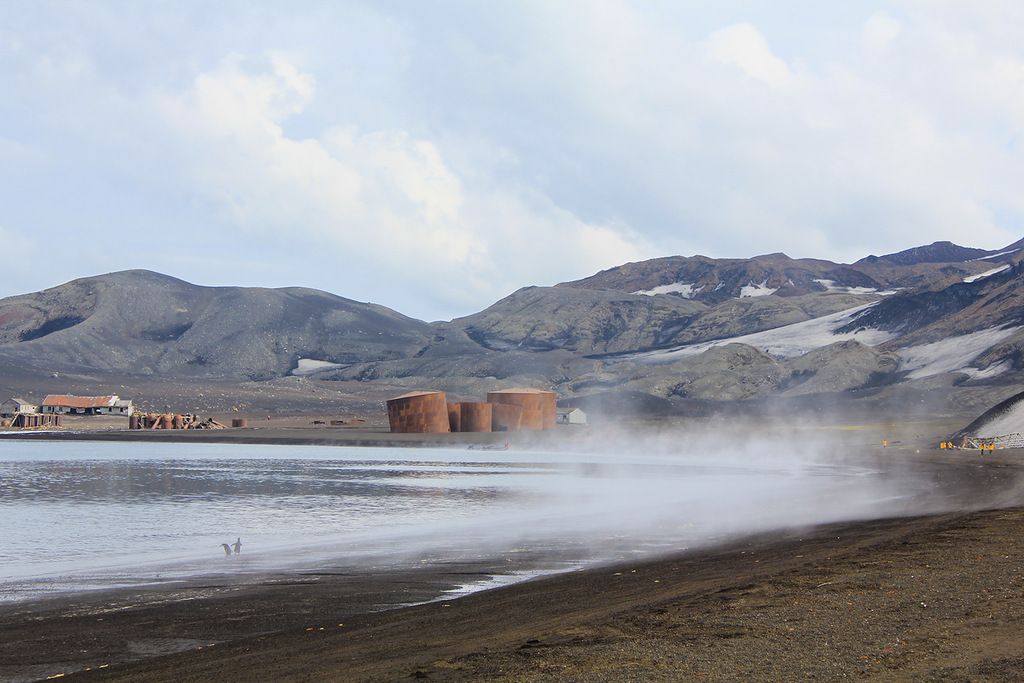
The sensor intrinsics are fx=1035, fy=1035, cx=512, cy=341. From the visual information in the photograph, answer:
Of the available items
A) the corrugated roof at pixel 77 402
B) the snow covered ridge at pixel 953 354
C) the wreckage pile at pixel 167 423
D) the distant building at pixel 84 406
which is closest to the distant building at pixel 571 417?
the wreckage pile at pixel 167 423

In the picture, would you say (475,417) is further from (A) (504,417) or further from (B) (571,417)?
(B) (571,417)

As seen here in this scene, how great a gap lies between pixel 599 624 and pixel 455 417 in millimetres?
113793

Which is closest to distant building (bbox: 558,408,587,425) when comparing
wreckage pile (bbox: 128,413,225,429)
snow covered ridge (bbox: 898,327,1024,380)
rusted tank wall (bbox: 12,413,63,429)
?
wreckage pile (bbox: 128,413,225,429)

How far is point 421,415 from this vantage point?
4926 inches

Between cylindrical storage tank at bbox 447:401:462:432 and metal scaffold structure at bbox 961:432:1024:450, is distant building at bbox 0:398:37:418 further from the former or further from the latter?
metal scaffold structure at bbox 961:432:1024:450

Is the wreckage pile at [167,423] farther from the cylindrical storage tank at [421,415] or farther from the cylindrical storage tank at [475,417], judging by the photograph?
the cylindrical storage tank at [475,417]

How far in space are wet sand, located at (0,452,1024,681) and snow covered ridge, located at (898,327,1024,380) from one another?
522 feet

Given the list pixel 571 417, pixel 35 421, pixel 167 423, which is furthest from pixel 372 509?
pixel 35 421

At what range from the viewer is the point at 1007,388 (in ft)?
480

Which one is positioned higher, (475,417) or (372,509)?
(475,417)

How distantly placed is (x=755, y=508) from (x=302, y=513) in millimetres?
A: 17337

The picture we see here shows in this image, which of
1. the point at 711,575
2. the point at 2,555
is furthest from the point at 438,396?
the point at 711,575

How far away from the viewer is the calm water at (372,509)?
26.9 m

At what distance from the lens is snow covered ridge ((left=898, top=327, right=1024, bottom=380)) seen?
176 m
